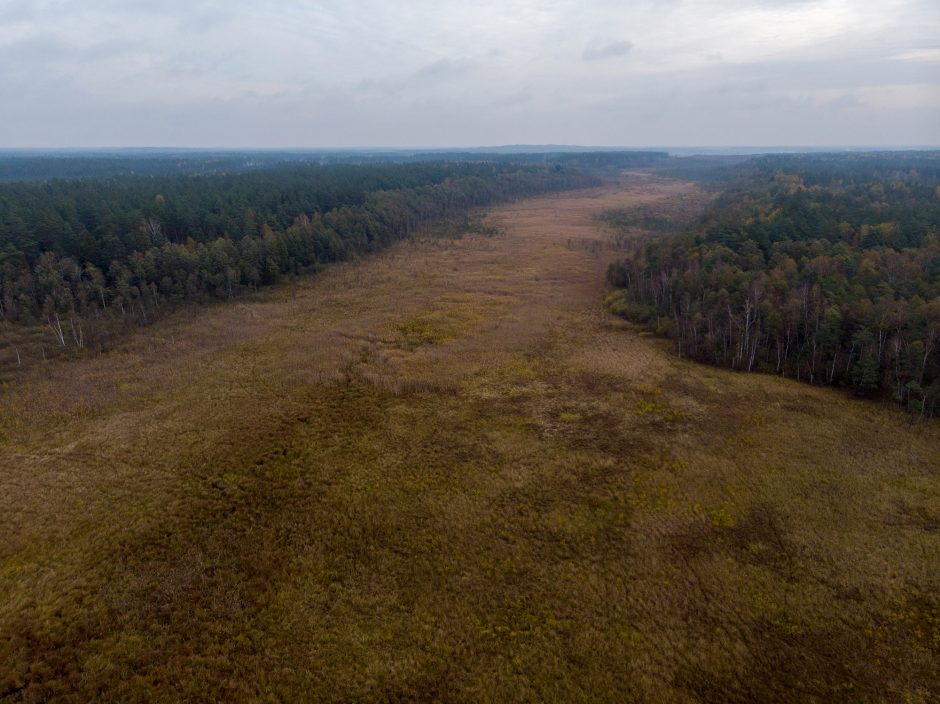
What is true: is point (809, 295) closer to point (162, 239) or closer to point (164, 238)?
point (164, 238)

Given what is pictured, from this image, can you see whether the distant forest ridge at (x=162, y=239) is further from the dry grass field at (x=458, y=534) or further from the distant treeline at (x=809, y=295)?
the distant treeline at (x=809, y=295)

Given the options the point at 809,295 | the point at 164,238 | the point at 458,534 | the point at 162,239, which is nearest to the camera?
the point at 458,534

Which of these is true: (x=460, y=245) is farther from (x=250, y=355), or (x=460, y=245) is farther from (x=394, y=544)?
(x=394, y=544)

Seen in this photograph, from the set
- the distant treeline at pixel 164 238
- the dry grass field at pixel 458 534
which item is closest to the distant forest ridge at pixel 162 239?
the distant treeline at pixel 164 238

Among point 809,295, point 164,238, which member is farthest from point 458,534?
point 164,238

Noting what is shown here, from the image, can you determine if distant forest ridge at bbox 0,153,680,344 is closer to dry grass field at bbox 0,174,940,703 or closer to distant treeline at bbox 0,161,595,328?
distant treeline at bbox 0,161,595,328

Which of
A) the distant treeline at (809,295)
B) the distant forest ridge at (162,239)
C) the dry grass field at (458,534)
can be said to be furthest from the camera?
the distant forest ridge at (162,239)

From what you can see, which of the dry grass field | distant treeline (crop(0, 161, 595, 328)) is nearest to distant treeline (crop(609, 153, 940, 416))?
the dry grass field
